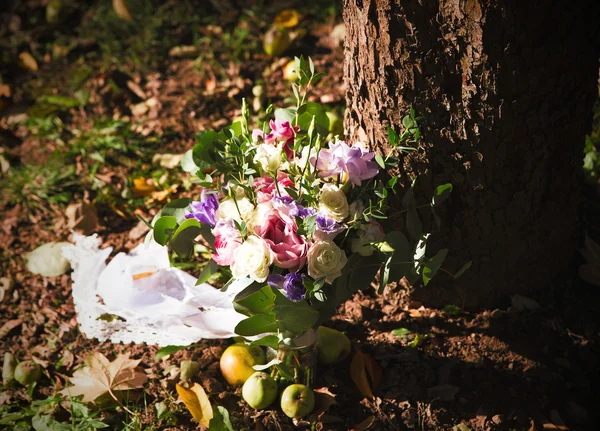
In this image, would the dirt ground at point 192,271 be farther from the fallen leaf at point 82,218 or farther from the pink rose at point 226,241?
the pink rose at point 226,241

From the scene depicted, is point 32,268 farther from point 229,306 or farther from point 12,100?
point 12,100

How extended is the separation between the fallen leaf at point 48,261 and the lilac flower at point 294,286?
1.44 metres

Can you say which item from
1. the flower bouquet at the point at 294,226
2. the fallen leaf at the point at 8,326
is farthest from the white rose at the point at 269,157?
the fallen leaf at the point at 8,326

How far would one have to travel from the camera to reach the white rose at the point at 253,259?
161cm

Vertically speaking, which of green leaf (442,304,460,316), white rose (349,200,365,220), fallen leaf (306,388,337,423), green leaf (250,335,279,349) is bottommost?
fallen leaf (306,388,337,423)

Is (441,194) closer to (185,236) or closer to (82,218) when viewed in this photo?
(185,236)

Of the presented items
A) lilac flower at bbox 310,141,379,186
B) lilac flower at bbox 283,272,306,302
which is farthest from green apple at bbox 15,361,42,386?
lilac flower at bbox 310,141,379,186

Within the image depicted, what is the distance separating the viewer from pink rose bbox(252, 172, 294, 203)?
1.75m

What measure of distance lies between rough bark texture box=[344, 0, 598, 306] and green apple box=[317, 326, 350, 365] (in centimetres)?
50

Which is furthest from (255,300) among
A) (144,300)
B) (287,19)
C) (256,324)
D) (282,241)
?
(287,19)

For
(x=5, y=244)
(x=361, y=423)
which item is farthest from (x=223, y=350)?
(x=5, y=244)

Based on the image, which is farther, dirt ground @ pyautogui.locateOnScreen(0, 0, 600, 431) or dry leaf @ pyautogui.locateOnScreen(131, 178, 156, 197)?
dry leaf @ pyautogui.locateOnScreen(131, 178, 156, 197)

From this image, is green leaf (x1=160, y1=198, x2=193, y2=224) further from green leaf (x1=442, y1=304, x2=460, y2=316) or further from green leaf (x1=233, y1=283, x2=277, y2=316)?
green leaf (x1=442, y1=304, x2=460, y2=316)

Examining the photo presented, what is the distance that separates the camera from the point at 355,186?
1.86 m
